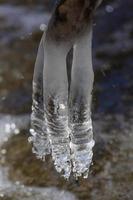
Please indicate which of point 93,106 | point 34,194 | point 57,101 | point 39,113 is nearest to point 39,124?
point 39,113

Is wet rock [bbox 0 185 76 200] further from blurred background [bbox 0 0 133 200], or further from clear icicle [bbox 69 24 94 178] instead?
clear icicle [bbox 69 24 94 178]

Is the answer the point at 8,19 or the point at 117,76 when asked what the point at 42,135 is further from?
the point at 8,19

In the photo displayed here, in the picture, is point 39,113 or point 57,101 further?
point 39,113

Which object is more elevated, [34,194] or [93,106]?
[93,106]

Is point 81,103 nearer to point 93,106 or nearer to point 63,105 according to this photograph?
point 63,105

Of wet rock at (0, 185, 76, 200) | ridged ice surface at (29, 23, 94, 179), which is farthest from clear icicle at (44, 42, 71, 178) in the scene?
wet rock at (0, 185, 76, 200)
